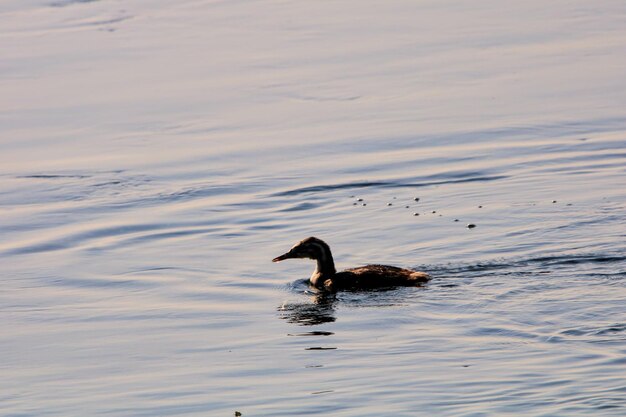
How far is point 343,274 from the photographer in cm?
1513

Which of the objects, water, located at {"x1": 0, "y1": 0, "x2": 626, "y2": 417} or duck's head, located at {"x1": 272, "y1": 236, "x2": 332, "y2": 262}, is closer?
water, located at {"x1": 0, "y1": 0, "x2": 626, "y2": 417}

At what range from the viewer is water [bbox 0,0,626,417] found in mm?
11312

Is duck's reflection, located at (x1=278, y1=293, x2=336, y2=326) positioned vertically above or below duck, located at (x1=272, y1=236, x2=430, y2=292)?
below

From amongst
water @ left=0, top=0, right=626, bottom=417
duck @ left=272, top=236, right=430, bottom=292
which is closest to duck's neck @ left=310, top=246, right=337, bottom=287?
duck @ left=272, top=236, right=430, bottom=292

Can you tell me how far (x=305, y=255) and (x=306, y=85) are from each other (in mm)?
9135

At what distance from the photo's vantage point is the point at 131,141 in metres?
21.5

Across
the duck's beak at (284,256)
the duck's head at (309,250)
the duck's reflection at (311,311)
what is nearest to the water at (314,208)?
the duck's reflection at (311,311)

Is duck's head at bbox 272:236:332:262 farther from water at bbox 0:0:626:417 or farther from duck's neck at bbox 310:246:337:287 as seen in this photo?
water at bbox 0:0:626:417

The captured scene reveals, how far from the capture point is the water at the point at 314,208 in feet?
37.1

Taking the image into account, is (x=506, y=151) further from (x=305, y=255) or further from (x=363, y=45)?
(x=363, y=45)

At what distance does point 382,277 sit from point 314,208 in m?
3.57

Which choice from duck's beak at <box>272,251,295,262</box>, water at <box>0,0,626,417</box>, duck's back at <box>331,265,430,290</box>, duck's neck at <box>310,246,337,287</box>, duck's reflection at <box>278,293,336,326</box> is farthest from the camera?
duck's beak at <box>272,251,295,262</box>

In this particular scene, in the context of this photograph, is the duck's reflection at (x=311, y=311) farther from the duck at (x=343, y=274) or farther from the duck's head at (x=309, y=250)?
the duck's head at (x=309, y=250)

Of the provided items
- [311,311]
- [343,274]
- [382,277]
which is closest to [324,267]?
[343,274]
